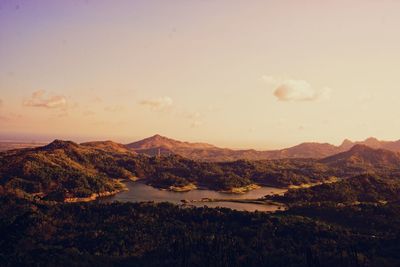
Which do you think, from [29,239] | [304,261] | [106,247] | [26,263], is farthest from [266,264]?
[29,239]

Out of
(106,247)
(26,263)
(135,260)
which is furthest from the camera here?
(106,247)

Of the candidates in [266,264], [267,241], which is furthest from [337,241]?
[266,264]

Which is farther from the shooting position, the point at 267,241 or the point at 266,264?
the point at 267,241

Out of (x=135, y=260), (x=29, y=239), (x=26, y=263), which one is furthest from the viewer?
(x=29, y=239)

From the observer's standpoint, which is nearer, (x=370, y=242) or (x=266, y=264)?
(x=266, y=264)

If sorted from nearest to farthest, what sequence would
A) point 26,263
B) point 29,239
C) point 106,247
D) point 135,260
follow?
1. point 26,263
2. point 135,260
3. point 106,247
4. point 29,239

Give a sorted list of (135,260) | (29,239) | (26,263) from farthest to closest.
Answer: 1. (29,239)
2. (135,260)
3. (26,263)

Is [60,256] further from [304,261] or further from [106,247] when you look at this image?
[304,261]

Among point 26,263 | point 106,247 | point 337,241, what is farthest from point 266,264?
point 26,263

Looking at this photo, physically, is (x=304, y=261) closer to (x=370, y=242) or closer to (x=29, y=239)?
(x=370, y=242)
